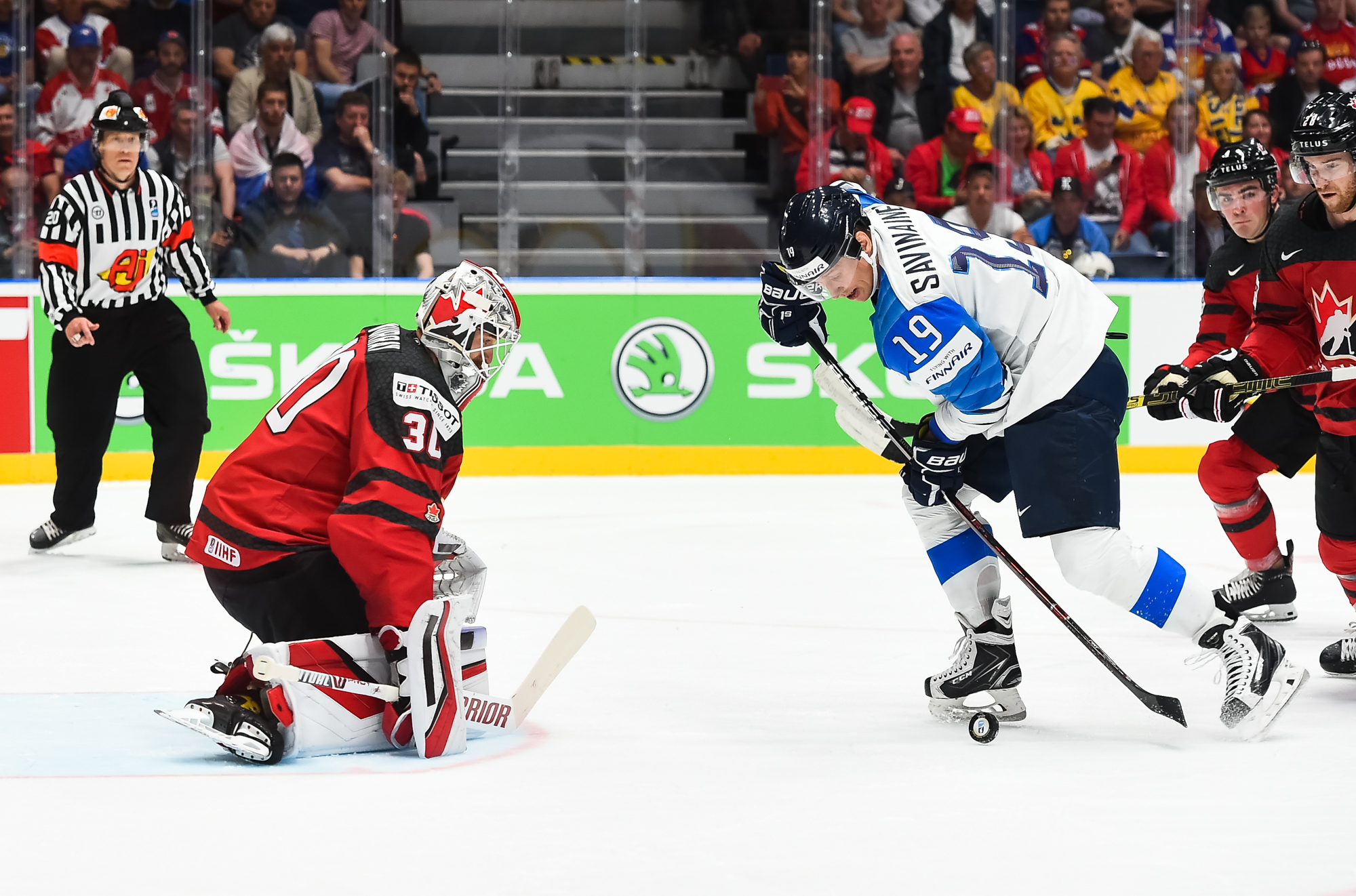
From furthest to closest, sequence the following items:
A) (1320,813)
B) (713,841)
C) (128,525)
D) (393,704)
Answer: (128,525), (393,704), (1320,813), (713,841)

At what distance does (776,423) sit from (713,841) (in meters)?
5.00

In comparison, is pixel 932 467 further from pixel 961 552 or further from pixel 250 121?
pixel 250 121

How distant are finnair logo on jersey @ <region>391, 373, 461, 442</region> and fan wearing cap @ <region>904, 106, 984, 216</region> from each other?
5631 millimetres

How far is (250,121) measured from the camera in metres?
7.35

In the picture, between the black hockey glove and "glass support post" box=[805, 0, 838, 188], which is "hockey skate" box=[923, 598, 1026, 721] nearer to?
the black hockey glove

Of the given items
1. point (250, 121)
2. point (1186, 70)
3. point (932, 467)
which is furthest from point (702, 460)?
point (932, 467)

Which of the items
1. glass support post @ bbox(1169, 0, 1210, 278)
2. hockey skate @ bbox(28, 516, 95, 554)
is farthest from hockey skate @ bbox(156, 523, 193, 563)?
glass support post @ bbox(1169, 0, 1210, 278)

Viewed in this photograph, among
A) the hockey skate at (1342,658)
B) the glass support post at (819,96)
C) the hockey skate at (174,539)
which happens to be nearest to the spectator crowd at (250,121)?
the glass support post at (819,96)

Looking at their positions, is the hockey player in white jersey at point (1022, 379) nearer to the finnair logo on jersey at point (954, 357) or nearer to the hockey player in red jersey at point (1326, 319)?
the finnair logo on jersey at point (954, 357)

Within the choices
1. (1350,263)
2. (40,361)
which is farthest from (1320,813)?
(40,361)

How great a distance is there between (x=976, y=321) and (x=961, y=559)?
0.50 meters

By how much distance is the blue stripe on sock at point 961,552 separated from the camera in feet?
9.52

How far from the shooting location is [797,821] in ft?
7.44

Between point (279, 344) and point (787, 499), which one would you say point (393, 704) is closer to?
point (787, 499)
